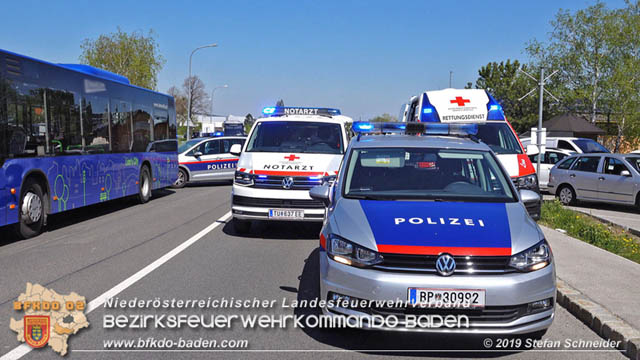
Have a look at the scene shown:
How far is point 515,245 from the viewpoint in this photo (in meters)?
4.61

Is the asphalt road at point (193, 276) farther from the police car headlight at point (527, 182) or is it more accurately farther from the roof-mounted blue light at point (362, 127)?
the police car headlight at point (527, 182)

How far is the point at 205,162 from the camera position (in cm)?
2106

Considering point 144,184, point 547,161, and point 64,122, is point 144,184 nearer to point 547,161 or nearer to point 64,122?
point 64,122

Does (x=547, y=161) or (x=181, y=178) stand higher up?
(x=547, y=161)

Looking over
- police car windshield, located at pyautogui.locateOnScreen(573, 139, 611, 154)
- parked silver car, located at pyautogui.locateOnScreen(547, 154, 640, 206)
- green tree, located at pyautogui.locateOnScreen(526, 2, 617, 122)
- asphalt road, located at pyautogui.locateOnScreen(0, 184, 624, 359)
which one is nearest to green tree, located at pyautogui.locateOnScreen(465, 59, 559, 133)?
green tree, located at pyautogui.locateOnScreen(526, 2, 617, 122)

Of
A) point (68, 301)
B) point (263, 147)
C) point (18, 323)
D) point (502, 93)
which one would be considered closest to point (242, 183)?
point (263, 147)

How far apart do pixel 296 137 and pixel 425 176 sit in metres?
5.25

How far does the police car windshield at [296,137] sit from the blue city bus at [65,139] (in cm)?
354

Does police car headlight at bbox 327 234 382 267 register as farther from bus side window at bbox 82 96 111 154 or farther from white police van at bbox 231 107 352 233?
bus side window at bbox 82 96 111 154

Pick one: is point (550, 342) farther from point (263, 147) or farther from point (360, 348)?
point (263, 147)

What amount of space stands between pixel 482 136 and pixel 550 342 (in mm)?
7291

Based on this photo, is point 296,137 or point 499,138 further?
point 499,138

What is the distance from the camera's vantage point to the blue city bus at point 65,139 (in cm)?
969

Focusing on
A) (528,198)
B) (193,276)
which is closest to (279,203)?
(193,276)
